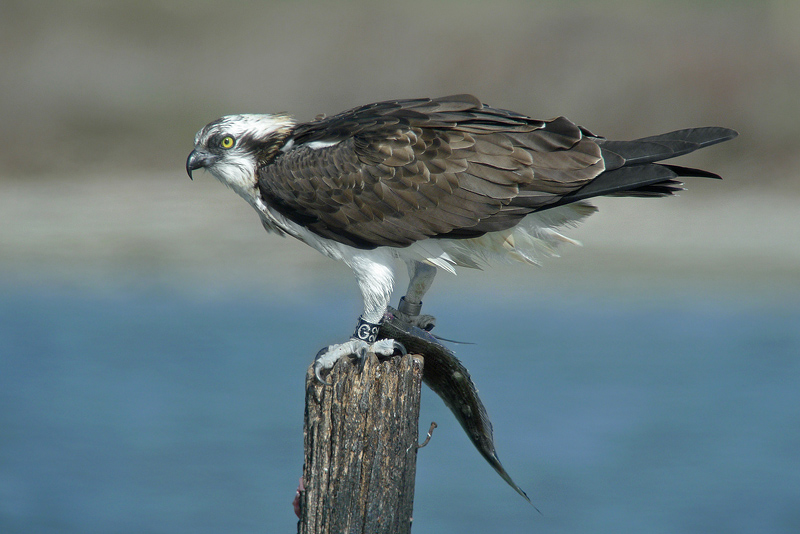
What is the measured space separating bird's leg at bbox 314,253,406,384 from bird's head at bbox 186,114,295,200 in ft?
2.50

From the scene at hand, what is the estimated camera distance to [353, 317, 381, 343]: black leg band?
5.04 m

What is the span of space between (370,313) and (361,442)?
32.5 inches

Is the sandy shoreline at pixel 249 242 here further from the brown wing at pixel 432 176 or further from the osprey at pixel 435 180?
the brown wing at pixel 432 176

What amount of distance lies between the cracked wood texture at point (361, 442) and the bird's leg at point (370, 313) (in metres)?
0.32

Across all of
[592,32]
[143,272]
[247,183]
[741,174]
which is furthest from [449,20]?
[247,183]

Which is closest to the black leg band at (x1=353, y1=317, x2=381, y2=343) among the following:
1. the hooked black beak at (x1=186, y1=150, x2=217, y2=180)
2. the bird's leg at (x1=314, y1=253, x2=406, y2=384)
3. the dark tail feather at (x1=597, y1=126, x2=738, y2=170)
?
the bird's leg at (x1=314, y1=253, x2=406, y2=384)

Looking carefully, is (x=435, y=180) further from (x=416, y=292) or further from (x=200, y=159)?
(x=200, y=159)

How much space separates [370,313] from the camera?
5.07 meters

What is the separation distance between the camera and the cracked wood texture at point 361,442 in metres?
4.46

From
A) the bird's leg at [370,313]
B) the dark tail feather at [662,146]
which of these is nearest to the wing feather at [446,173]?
the dark tail feather at [662,146]

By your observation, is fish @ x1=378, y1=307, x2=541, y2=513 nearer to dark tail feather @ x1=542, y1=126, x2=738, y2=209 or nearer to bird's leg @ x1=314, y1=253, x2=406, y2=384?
bird's leg @ x1=314, y1=253, x2=406, y2=384

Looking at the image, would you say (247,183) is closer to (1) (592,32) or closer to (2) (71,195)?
(2) (71,195)

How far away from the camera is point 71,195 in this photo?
17.0 m

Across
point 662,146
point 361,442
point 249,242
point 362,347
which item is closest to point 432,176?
point 362,347
